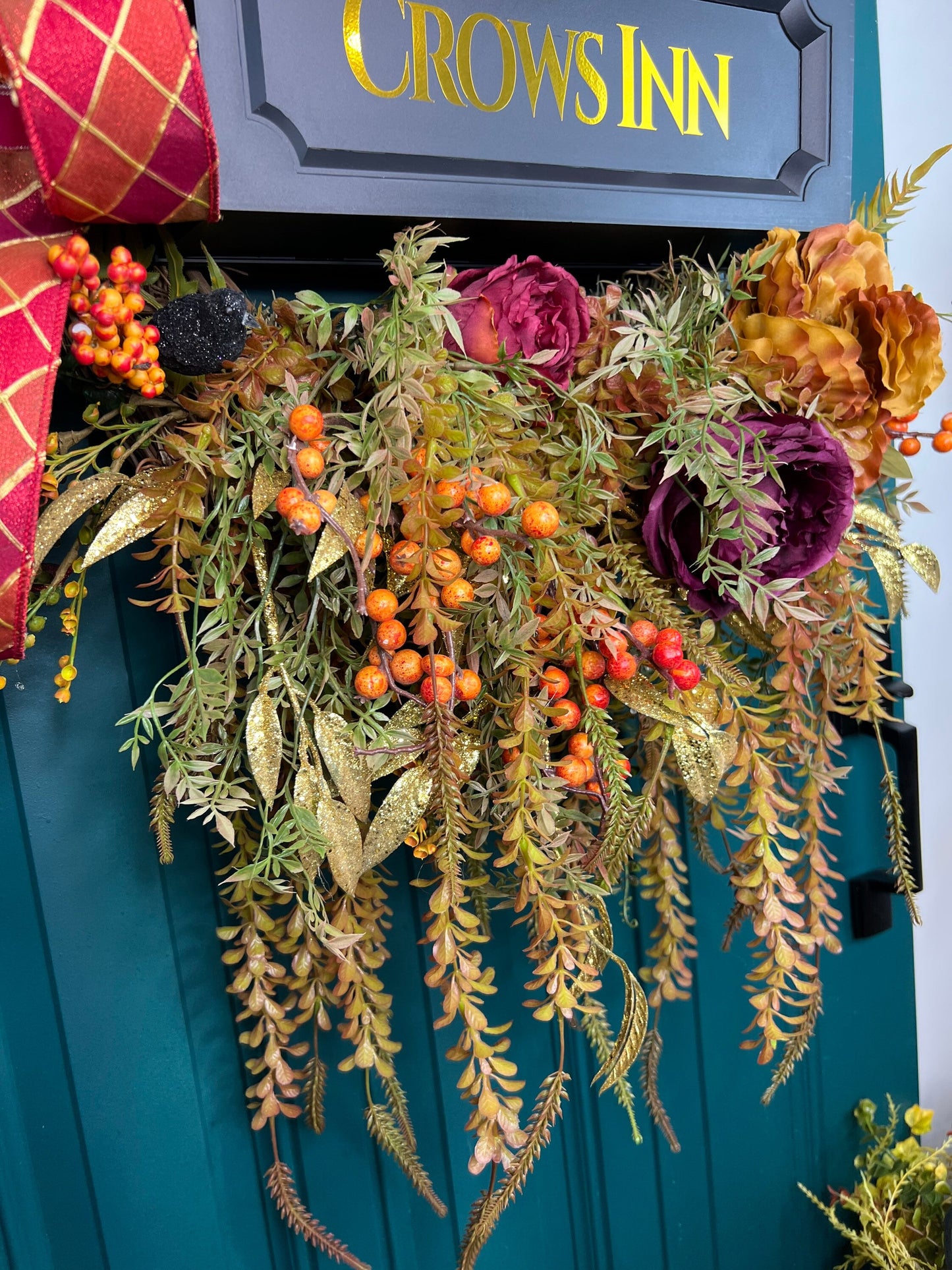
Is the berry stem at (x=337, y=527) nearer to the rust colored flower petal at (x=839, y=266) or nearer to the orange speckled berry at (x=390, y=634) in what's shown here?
the orange speckled berry at (x=390, y=634)

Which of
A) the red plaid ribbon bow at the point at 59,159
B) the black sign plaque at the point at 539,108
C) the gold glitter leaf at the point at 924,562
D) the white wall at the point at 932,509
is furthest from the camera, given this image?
the white wall at the point at 932,509

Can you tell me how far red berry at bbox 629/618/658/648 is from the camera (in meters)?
0.52

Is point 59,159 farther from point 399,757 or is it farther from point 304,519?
point 399,757

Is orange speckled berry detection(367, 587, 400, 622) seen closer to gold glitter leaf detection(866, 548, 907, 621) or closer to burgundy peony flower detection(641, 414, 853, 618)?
burgundy peony flower detection(641, 414, 853, 618)

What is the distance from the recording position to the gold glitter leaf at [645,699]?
0.55 metres

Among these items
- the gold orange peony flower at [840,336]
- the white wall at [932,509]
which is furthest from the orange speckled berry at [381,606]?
the white wall at [932,509]

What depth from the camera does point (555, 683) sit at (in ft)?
1.64

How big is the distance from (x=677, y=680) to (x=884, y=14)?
0.88m

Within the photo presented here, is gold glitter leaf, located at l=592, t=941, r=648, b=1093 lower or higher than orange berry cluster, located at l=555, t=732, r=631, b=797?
lower

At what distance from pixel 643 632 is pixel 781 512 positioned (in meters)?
0.13

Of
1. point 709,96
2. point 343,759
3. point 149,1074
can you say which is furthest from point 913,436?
point 149,1074

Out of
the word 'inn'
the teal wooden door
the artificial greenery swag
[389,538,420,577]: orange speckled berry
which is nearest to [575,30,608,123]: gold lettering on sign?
the word 'inn'

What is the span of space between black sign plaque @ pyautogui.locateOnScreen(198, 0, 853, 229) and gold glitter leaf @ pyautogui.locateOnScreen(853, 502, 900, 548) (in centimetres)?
24

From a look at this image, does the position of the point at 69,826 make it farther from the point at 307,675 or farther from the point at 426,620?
the point at 426,620
